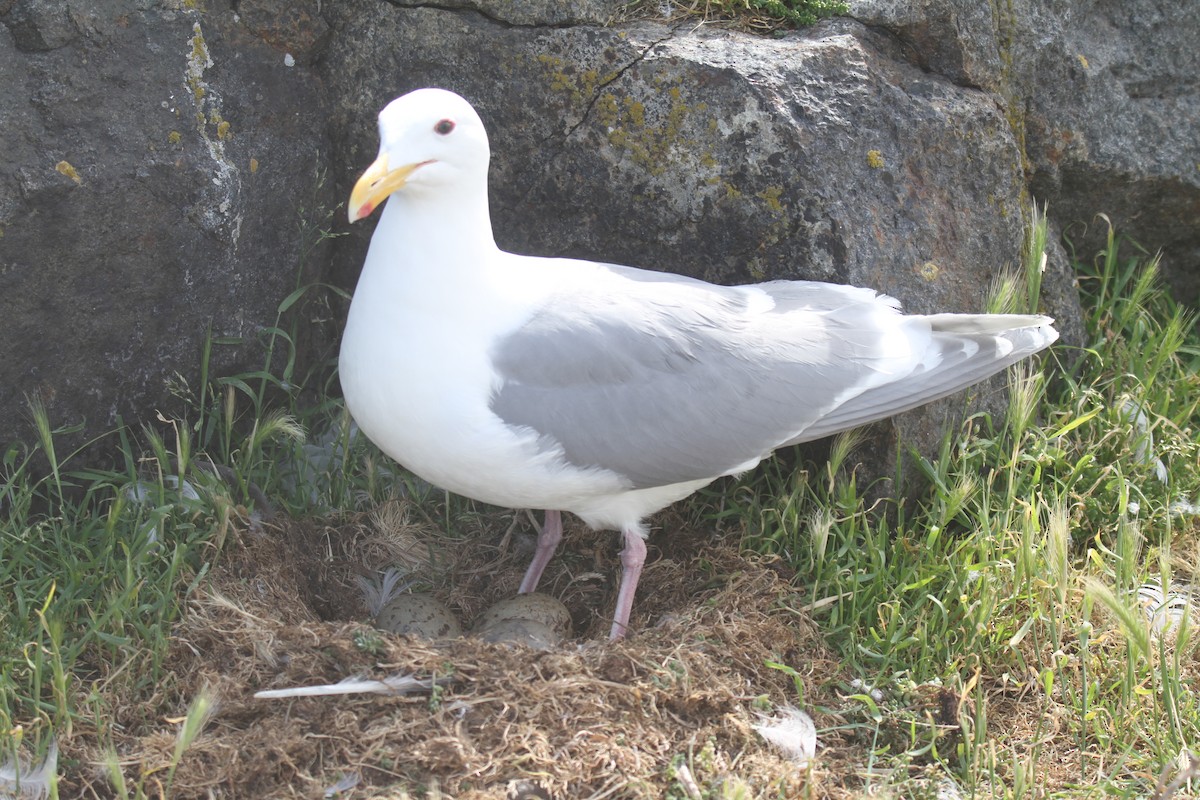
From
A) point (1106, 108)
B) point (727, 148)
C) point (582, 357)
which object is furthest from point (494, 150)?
point (1106, 108)

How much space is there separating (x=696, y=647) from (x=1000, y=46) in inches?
102

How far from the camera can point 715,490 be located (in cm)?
426

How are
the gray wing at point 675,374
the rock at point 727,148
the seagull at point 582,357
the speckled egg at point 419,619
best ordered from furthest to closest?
the rock at point 727,148 < the speckled egg at point 419,619 < the gray wing at point 675,374 < the seagull at point 582,357

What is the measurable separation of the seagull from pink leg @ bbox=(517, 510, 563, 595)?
1.03 feet

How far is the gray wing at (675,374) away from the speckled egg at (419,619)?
0.67 m

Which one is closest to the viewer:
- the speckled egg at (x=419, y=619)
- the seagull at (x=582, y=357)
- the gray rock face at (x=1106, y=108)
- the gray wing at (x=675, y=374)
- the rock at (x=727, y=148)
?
the seagull at (x=582, y=357)

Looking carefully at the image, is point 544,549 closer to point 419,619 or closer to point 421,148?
point 419,619

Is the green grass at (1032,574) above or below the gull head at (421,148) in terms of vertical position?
below

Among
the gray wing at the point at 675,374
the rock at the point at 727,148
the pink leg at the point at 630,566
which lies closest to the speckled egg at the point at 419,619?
the pink leg at the point at 630,566

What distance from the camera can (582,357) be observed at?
3.48 m

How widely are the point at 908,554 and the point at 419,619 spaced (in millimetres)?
1575

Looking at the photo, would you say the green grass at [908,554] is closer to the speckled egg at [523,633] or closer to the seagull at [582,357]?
the seagull at [582,357]

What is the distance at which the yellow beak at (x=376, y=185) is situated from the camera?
3064 millimetres

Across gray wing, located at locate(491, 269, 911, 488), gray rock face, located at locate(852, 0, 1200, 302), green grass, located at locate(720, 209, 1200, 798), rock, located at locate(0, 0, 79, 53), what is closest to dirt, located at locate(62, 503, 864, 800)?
green grass, located at locate(720, 209, 1200, 798)
